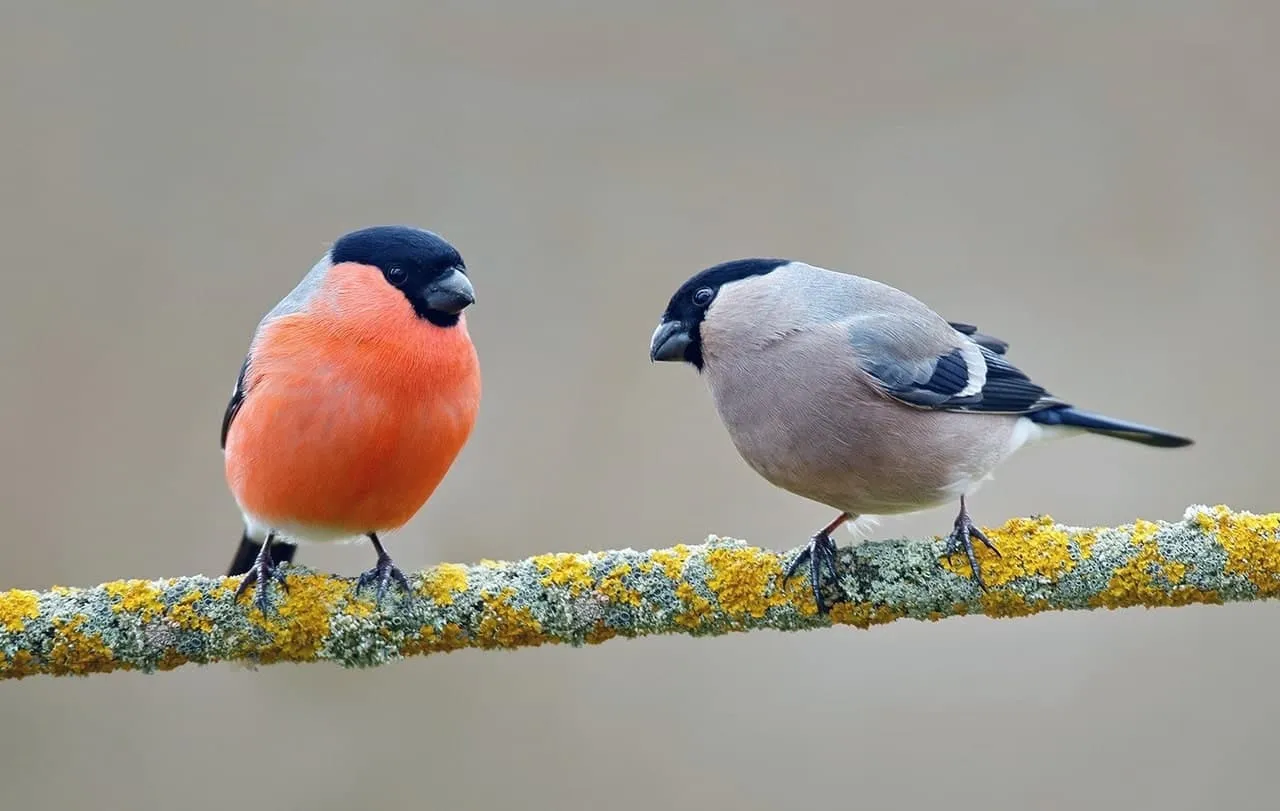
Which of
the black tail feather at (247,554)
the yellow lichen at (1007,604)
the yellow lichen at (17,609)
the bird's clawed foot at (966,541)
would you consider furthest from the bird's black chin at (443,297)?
the yellow lichen at (1007,604)

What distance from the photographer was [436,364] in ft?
7.45

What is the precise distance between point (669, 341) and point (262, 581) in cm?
93

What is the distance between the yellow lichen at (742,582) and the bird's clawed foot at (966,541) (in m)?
0.31

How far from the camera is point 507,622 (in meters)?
2.03

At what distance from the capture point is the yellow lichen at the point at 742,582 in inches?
80.1

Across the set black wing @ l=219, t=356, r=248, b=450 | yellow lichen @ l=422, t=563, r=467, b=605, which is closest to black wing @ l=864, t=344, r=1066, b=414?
yellow lichen @ l=422, t=563, r=467, b=605

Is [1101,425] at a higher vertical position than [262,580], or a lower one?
higher

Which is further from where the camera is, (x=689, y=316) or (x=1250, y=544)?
(x=689, y=316)

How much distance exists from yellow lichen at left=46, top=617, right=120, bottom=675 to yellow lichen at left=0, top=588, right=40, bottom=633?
51mm

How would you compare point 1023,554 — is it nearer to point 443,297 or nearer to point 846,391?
point 846,391

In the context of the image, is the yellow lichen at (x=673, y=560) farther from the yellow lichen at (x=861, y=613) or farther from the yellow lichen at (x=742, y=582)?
the yellow lichen at (x=861, y=613)

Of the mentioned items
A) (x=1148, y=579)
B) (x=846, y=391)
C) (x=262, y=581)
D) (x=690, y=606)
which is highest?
(x=846, y=391)

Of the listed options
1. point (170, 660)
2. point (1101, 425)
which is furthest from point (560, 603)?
point (1101, 425)

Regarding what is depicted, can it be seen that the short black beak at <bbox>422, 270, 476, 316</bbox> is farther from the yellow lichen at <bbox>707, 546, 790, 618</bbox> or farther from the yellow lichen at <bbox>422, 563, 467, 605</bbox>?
the yellow lichen at <bbox>707, 546, 790, 618</bbox>
